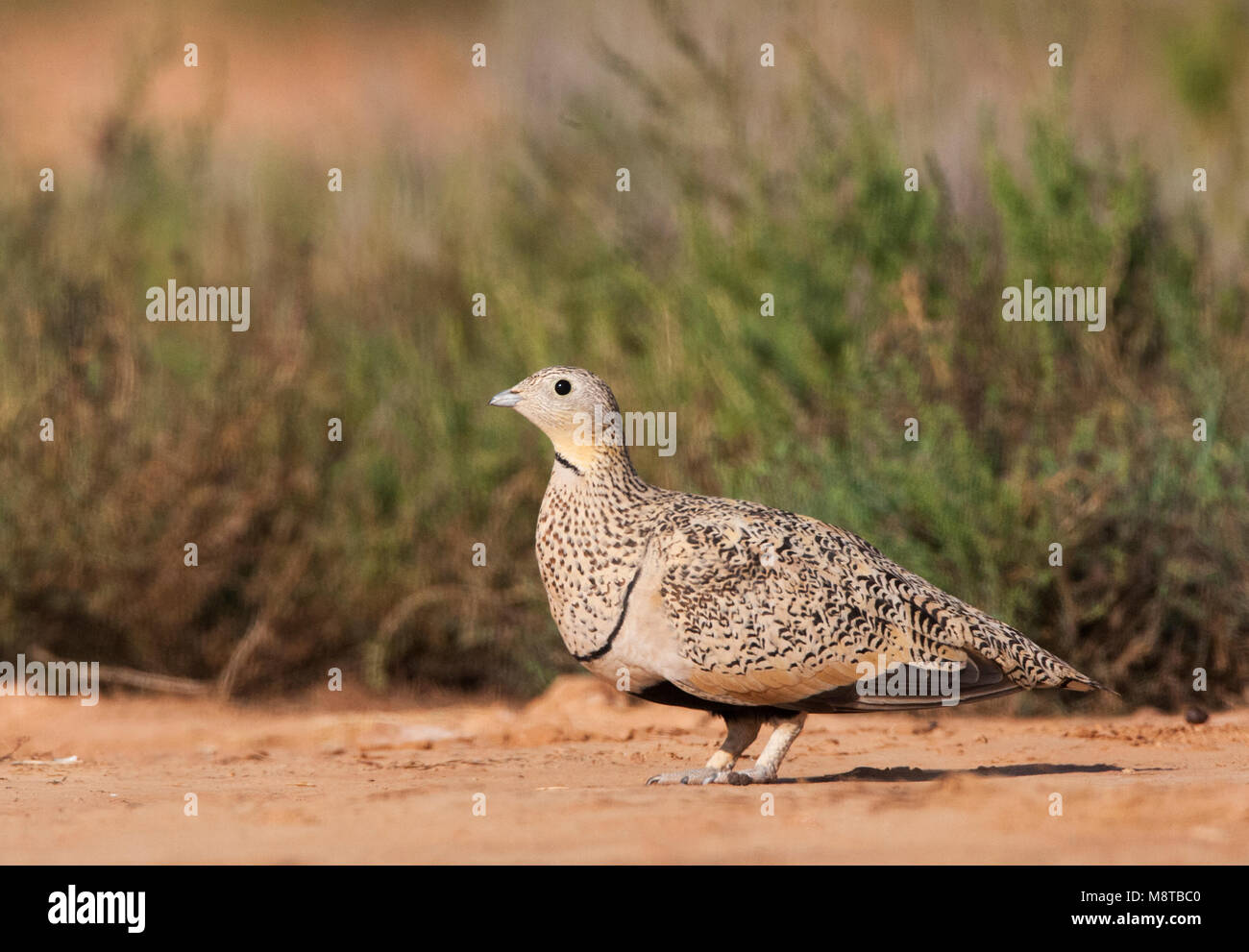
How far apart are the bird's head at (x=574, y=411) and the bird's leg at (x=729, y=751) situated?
3.55 feet

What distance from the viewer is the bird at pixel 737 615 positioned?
5504 millimetres

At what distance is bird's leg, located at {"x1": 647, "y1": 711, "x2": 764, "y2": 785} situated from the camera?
18.9 feet

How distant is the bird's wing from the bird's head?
0.38 metres

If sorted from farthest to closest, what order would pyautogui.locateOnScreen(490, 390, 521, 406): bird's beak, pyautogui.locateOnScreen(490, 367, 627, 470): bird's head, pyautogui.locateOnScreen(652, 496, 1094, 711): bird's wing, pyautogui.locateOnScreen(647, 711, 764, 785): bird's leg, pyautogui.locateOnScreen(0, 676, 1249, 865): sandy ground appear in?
1. pyautogui.locateOnScreen(490, 390, 521, 406): bird's beak
2. pyautogui.locateOnScreen(490, 367, 627, 470): bird's head
3. pyautogui.locateOnScreen(647, 711, 764, 785): bird's leg
4. pyautogui.locateOnScreen(652, 496, 1094, 711): bird's wing
5. pyautogui.locateOnScreen(0, 676, 1249, 865): sandy ground
